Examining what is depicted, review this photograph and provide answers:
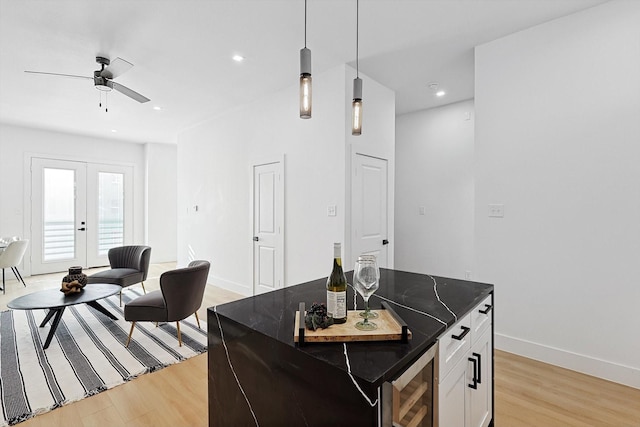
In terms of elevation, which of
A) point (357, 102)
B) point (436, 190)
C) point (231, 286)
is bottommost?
point (231, 286)

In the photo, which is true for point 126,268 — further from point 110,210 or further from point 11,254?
point 110,210

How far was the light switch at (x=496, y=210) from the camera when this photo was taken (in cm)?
294

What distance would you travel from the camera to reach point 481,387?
1.61 metres

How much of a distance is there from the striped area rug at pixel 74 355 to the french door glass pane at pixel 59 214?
3011 mm

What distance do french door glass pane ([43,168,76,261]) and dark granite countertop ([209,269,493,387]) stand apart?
7.01 metres

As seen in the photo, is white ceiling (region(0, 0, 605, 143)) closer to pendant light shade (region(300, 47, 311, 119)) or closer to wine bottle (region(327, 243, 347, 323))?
pendant light shade (region(300, 47, 311, 119))

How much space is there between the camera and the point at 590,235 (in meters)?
2.51

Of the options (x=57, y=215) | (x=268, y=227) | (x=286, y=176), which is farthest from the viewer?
(x=57, y=215)

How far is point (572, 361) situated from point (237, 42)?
160 inches

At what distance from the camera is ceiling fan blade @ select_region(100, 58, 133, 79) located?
292 cm

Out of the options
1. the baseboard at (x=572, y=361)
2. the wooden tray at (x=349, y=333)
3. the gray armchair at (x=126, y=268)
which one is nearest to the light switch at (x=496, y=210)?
the baseboard at (x=572, y=361)

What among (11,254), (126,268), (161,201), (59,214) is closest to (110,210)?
(59,214)

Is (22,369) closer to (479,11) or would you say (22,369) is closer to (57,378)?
(57,378)

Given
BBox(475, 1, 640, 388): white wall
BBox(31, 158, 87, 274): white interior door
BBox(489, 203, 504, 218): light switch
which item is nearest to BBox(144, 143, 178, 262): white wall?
BBox(31, 158, 87, 274): white interior door
